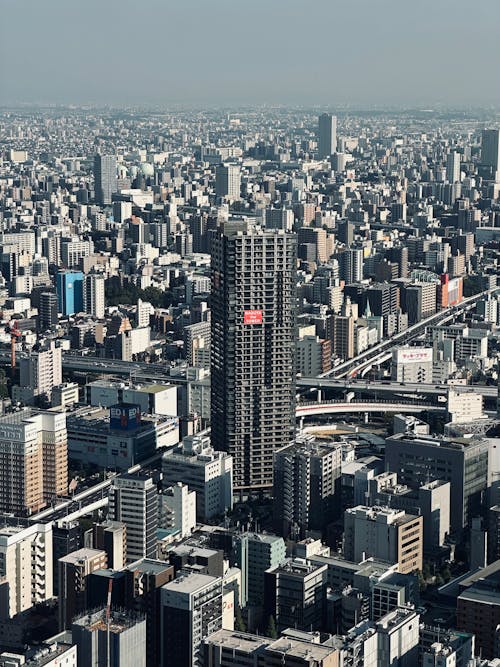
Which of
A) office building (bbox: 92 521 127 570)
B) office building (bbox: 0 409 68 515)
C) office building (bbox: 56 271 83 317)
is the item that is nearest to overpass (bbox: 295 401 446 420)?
office building (bbox: 0 409 68 515)

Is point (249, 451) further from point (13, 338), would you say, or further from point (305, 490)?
point (13, 338)

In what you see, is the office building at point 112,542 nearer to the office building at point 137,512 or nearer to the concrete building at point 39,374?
the office building at point 137,512

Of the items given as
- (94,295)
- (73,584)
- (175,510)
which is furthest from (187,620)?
(94,295)

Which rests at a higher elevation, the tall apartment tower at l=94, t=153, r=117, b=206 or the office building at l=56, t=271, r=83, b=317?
the tall apartment tower at l=94, t=153, r=117, b=206

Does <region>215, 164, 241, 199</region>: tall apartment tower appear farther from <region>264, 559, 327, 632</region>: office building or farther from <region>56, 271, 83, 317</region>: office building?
<region>264, 559, 327, 632</region>: office building

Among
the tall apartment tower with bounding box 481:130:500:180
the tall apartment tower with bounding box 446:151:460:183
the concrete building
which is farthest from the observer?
the tall apartment tower with bounding box 481:130:500:180

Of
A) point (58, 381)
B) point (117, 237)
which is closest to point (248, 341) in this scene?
point (58, 381)

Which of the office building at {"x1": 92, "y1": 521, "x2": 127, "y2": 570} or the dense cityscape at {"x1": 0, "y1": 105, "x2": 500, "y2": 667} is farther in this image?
the office building at {"x1": 92, "y1": 521, "x2": 127, "y2": 570}
